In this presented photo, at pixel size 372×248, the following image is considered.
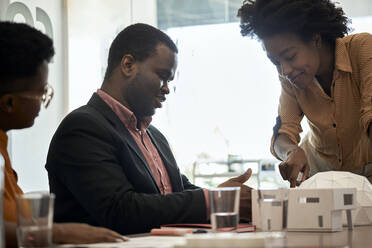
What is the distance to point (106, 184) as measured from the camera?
163 cm

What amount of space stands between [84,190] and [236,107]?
4.07 meters

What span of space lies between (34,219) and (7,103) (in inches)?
17.8

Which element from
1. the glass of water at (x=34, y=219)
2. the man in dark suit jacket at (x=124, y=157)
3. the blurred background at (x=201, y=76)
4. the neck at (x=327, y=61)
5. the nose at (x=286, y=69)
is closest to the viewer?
the glass of water at (x=34, y=219)

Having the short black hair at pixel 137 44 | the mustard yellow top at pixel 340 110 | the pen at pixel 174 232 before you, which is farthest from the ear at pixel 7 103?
the mustard yellow top at pixel 340 110

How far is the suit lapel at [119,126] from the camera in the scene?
1865 millimetres

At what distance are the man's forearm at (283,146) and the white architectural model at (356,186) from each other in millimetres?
538

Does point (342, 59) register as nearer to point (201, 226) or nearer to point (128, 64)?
point (128, 64)

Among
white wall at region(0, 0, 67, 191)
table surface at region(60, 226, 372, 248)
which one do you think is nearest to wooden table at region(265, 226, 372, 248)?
table surface at region(60, 226, 372, 248)

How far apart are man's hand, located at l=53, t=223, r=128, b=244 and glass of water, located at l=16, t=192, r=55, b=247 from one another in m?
0.21

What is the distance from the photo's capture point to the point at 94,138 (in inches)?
68.1

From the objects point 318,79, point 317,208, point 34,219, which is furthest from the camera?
point 318,79

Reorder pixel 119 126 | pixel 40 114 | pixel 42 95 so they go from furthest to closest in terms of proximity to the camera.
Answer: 1. pixel 40 114
2. pixel 119 126
3. pixel 42 95

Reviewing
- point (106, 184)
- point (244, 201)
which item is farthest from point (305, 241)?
point (106, 184)

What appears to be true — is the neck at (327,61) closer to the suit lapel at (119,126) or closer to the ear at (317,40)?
the ear at (317,40)
